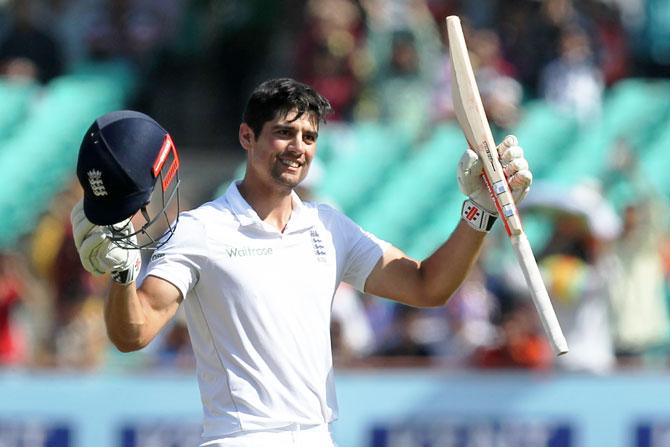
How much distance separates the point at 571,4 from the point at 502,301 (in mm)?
3882

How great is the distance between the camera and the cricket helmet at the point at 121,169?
15.1 ft

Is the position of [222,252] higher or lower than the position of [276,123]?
lower

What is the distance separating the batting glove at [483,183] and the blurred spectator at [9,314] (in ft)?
15.5

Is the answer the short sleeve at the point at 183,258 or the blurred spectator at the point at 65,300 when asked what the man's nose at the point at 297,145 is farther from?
the blurred spectator at the point at 65,300

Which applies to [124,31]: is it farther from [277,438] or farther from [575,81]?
[277,438]

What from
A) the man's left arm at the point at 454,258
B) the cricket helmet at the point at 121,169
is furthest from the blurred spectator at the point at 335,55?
the cricket helmet at the point at 121,169

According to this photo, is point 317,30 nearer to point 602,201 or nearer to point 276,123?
point 602,201

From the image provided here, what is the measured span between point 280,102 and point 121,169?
711 millimetres

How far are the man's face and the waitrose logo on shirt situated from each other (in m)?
0.23

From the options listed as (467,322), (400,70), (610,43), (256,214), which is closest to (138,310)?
(256,214)

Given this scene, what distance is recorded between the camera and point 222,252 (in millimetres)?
5043

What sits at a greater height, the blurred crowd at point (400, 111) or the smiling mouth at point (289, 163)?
the blurred crowd at point (400, 111)

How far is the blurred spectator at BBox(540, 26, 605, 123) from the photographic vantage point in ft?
38.9

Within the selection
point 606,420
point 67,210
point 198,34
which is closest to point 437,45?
point 198,34
